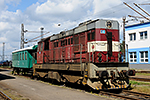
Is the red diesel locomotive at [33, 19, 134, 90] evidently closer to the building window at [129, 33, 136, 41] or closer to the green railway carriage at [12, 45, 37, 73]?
the green railway carriage at [12, 45, 37, 73]

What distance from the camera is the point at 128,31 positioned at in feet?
97.9

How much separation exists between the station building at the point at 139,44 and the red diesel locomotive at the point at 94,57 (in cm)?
1852

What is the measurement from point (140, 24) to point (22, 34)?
2193 centimetres

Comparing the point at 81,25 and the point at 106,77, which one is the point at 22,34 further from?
the point at 106,77

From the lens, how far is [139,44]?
2788 centimetres

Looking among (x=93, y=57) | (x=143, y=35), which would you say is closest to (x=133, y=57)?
(x=143, y=35)

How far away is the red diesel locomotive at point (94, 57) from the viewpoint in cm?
888

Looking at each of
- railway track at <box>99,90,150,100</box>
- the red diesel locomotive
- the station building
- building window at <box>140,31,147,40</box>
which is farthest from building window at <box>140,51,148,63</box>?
railway track at <box>99,90,150,100</box>

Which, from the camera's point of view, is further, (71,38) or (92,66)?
(71,38)

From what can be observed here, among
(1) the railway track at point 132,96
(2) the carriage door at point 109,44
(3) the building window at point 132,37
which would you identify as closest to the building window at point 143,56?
(3) the building window at point 132,37

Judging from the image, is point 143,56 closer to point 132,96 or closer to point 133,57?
point 133,57

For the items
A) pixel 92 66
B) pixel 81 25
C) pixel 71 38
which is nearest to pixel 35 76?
pixel 71 38

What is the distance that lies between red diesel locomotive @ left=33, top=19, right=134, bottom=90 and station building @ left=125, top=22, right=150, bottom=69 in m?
18.5

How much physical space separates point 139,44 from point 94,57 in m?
20.7
